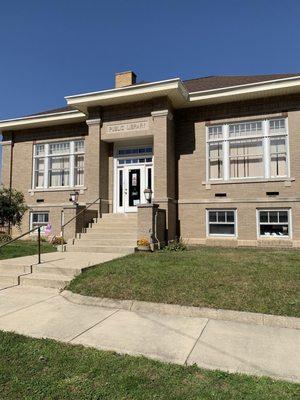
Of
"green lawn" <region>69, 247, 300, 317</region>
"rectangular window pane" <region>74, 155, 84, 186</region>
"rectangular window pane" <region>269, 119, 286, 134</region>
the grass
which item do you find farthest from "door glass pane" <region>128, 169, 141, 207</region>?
the grass

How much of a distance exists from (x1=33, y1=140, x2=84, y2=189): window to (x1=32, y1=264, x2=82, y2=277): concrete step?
957cm

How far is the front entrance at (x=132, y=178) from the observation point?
16.2 m

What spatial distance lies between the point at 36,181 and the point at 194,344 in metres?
16.3

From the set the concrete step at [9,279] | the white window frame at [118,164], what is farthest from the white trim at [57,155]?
the concrete step at [9,279]

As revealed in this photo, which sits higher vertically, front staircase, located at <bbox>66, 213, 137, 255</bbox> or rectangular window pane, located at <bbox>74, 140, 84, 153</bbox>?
rectangular window pane, located at <bbox>74, 140, 84, 153</bbox>

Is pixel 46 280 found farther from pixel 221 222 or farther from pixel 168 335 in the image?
pixel 221 222

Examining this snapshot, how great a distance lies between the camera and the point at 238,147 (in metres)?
15.2

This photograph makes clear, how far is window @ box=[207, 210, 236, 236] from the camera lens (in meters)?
14.8

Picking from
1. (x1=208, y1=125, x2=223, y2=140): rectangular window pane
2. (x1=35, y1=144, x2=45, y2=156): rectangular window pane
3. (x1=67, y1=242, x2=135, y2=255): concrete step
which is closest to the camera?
(x1=67, y1=242, x2=135, y2=255): concrete step

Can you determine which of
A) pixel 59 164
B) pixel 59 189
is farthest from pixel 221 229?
pixel 59 164

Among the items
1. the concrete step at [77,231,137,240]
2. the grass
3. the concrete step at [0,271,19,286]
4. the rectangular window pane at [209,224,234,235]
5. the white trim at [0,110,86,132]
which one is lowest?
the grass

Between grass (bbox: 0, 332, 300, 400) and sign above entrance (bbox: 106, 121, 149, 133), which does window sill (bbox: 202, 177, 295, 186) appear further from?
grass (bbox: 0, 332, 300, 400)

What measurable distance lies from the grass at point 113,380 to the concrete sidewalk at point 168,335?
0.87 feet

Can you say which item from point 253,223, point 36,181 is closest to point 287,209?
point 253,223
